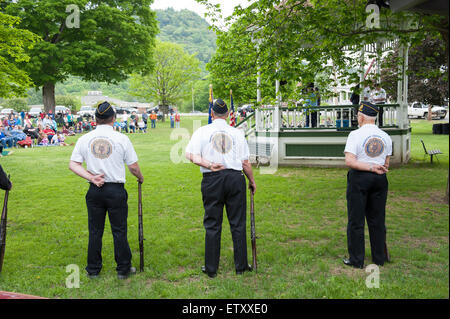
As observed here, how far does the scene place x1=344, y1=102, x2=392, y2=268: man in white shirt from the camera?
5.23m

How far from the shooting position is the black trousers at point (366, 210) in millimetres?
5309

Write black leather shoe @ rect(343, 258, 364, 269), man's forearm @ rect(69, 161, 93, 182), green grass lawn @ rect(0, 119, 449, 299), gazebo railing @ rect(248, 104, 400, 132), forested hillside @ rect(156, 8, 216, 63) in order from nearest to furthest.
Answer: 1. green grass lawn @ rect(0, 119, 449, 299)
2. man's forearm @ rect(69, 161, 93, 182)
3. black leather shoe @ rect(343, 258, 364, 269)
4. gazebo railing @ rect(248, 104, 400, 132)
5. forested hillside @ rect(156, 8, 216, 63)

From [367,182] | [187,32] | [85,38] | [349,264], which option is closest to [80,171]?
[367,182]

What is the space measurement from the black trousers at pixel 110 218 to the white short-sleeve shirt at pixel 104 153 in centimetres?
16

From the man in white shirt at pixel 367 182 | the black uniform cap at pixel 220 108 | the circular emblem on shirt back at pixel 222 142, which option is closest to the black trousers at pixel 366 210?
the man in white shirt at pixel 367 182

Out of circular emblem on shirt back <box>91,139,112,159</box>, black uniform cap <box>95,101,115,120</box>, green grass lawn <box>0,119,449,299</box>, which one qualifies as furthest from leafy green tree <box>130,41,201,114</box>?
circular emblem on shirt back <box>91,139,112,159</box>

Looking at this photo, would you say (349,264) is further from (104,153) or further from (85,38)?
(85,38)

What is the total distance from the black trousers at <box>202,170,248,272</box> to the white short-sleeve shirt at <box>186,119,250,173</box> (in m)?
0.13

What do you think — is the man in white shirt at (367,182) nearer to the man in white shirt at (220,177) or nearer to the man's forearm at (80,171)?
the man in white shirt at (220,177)

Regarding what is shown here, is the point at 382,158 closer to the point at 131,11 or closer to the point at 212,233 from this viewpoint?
the point at 212,233

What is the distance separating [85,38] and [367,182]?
114 ft

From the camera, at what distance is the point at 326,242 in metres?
6.69

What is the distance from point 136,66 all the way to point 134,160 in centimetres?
3545

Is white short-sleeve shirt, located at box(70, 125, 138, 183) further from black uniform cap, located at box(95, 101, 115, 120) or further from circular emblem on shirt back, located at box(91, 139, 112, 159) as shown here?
black uniform cap, located at box(95, 101, 115, 120)
